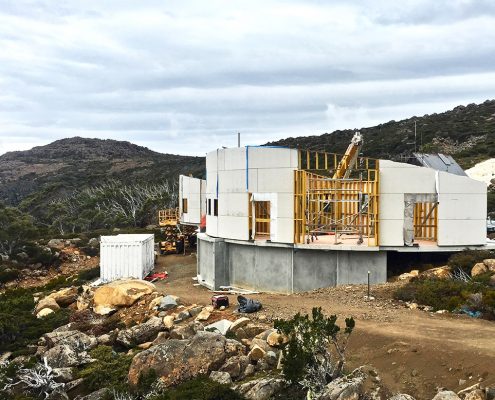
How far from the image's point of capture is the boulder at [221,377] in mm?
10930

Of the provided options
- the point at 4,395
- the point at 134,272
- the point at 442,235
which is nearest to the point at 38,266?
the point at 134,272

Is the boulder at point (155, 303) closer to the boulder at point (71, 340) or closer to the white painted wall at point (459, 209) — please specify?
the boulder at point (71, 340)

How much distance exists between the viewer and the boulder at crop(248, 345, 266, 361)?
11766 millimetres

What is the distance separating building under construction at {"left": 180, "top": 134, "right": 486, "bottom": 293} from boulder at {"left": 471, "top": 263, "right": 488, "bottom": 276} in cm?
213

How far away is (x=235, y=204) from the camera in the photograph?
76.7 ft

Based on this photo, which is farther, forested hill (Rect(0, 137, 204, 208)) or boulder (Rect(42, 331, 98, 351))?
forested hill (Rect(0, 137, 204, 208))

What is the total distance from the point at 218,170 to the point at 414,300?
11.7 metres

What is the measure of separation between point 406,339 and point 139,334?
7.56 m

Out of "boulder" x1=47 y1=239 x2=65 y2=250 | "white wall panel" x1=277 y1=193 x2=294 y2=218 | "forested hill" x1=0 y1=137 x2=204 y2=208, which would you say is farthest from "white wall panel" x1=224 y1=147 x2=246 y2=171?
"forested hill" x1=0 y1=137 x2=204 y2=208

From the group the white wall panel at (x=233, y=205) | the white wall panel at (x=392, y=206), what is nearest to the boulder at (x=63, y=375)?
the white wall panel at (x=233, y=205)

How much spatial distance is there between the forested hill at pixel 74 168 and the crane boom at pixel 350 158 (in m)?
65.9

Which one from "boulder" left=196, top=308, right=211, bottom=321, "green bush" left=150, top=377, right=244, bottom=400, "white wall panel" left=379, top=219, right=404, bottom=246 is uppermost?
"white wall panel" left=379, top=219, right=404, bottom=246

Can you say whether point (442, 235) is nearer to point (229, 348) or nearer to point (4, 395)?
point (229, 348)

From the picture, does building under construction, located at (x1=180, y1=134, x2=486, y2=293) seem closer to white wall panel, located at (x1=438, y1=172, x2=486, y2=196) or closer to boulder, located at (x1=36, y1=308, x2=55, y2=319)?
white wall panel, located at (x1=438, y1=172, x2=486, y2=196)
